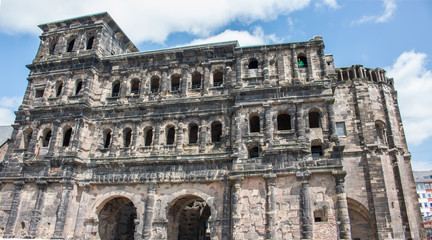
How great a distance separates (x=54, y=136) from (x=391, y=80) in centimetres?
2562

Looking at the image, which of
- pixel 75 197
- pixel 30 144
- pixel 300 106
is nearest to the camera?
pixel 300 106

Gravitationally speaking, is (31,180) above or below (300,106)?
below

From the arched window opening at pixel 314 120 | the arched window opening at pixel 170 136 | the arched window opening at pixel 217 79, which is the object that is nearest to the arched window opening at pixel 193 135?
the arched window opening at pixel 170 136

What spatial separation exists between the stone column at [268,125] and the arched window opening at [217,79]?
4.21m

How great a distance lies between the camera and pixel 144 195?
20781mm

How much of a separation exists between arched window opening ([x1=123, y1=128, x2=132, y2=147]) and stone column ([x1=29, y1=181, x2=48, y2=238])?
5.58m

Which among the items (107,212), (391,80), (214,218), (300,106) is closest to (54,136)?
(107,212)

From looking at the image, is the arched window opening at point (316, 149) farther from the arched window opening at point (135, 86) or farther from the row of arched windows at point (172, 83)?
the arched window opening at point (135, 86)

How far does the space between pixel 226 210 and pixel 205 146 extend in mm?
4209

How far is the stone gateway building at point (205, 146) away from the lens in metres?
18.5

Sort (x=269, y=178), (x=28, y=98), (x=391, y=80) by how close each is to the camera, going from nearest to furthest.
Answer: (x=269, y=178)
(x=28, y=98)
(x=391, y=80)

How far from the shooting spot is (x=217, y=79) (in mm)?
24297

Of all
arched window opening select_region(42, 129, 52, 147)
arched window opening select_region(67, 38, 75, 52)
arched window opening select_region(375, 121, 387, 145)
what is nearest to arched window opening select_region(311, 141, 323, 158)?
arched window opening select_region(375, 121, 387, 145)

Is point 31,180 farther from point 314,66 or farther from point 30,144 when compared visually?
point 314,66
